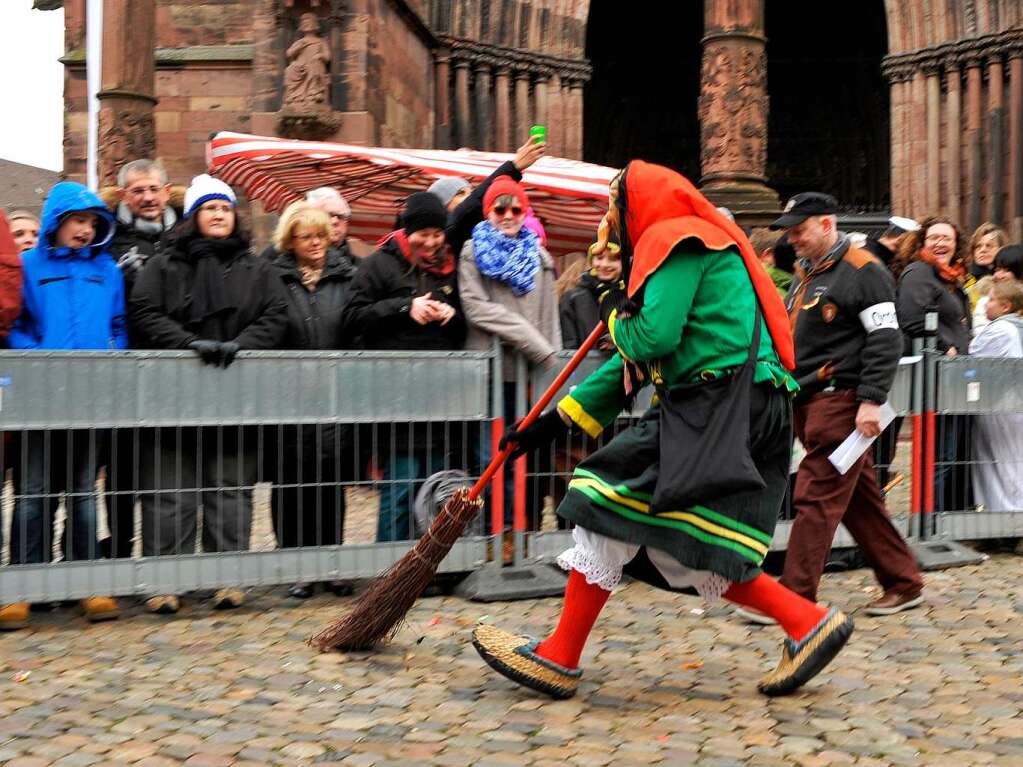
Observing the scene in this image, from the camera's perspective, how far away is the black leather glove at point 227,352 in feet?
20.9

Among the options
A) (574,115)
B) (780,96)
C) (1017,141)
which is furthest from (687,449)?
(780,96)

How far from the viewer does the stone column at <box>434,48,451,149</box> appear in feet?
53.0

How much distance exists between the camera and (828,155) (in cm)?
2533

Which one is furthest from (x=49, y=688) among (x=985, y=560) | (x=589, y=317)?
(x=985, y=560)

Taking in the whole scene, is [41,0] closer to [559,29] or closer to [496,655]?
[559,29]

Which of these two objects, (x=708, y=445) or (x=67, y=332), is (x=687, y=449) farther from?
(x=67, y=332)

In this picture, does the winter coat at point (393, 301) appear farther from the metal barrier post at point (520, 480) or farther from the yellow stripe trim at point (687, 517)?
the yellow stripe trim at point (687, 517)

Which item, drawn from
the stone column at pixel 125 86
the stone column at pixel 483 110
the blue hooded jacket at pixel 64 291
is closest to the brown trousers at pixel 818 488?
the blue hooded jacket at pixel 64 291

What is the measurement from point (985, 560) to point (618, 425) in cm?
222

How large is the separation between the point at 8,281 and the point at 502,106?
10.7 metres

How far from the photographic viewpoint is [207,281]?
6.71 metres

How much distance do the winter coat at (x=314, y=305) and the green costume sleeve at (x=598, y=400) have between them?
7.08ft

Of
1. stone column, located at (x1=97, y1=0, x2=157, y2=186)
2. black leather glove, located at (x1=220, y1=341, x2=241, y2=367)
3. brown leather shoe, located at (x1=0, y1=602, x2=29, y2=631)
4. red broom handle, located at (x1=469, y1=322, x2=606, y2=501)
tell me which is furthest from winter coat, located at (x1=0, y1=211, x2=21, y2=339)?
stone column, located at (x1=97, y1=0, x2=157, y2=186)

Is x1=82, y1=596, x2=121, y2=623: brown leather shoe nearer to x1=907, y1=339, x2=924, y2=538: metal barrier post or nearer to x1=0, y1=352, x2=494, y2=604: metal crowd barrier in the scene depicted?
x1=0, y1=352, x2=494, y2=604: metal crowd barrier
